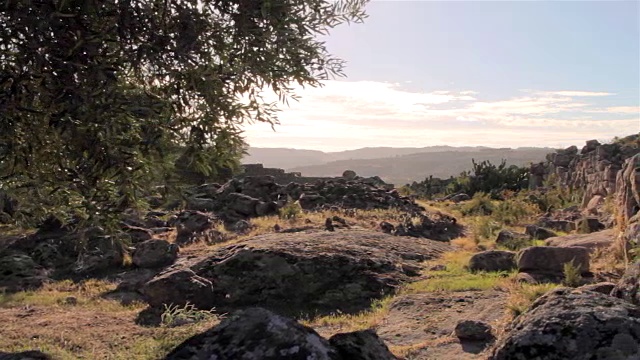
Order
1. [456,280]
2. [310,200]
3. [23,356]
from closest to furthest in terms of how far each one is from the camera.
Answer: [23,356] < [456,280] < [310,200]

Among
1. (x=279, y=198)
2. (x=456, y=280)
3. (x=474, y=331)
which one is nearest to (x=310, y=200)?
(x=279, y=198)

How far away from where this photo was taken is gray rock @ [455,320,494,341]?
28.9ft

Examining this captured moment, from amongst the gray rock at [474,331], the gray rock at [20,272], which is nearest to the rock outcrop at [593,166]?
the gray rock at [474,331]

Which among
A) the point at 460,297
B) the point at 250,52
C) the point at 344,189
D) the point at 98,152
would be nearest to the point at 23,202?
the point at 98,152

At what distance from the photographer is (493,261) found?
1446 cm

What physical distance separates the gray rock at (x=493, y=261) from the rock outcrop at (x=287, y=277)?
1.69 meters

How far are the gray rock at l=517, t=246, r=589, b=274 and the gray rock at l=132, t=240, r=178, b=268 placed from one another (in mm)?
10832

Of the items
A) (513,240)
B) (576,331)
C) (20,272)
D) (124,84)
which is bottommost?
(20,272)

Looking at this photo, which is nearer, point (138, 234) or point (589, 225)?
point (589, 225)

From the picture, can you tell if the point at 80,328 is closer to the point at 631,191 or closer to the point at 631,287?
the point at 631,287

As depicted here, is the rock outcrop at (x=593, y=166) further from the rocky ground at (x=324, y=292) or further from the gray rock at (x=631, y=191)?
the gray rock at (x=631, y=191)

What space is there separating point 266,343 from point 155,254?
537 inches

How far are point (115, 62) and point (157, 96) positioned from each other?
125cm

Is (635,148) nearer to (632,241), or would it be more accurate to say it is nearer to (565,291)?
(632,241)
